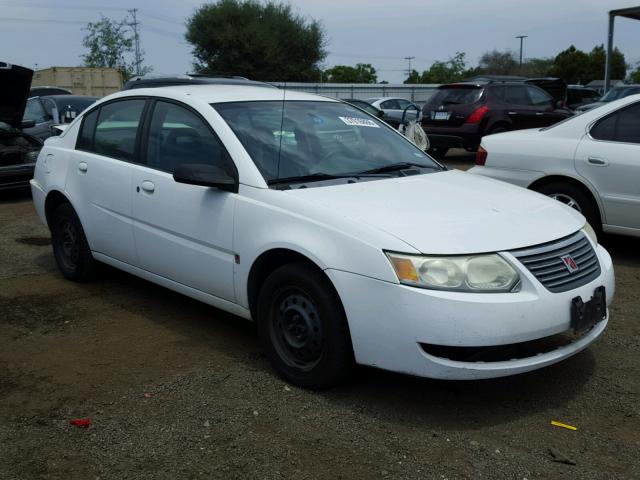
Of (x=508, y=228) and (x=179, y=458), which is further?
(x=508, y=228)

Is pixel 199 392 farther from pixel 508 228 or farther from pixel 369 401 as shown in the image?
pixel 508 228

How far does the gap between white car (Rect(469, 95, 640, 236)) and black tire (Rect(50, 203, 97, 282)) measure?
389cm

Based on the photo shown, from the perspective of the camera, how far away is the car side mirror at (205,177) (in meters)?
4.07

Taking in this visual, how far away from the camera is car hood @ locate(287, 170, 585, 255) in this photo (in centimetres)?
344

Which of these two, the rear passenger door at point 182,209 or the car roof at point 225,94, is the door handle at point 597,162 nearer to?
the car roof at point 225,94

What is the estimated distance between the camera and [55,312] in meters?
5.16

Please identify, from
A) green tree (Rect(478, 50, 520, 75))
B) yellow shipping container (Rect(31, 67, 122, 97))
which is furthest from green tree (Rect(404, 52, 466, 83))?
yellow shipping container (Rect(31, 67, 122, 97))

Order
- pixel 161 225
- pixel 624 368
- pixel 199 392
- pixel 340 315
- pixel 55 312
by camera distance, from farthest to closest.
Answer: pixel 55 312 → pixel 161 225 → pixel 624 368 → pixel 199 392 → pixel 340 315

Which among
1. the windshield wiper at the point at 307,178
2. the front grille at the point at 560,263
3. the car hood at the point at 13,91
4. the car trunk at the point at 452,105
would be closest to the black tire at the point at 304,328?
the windshield wiper at the point at 307,178

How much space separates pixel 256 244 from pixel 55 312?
2016 millimetres

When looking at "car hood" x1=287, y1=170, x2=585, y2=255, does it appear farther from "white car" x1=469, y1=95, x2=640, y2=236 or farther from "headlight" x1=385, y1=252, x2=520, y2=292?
"white car" x1=469, y1=95, x2=640, y2=236

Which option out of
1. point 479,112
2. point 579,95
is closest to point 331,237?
point 479,112

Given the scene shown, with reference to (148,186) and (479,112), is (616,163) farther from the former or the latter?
(479,112)

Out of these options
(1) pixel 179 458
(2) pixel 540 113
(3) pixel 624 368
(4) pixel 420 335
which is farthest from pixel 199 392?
(2) pixel 540 113
